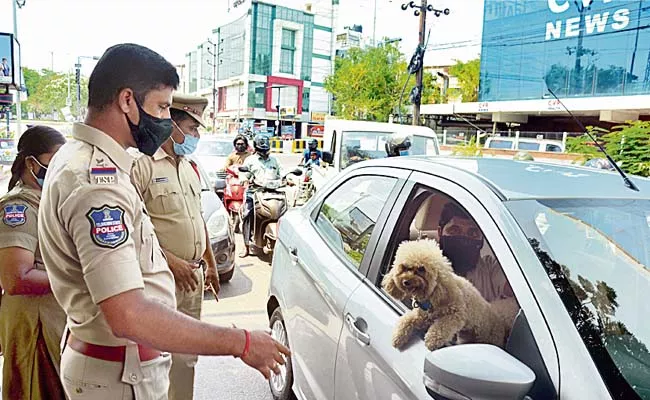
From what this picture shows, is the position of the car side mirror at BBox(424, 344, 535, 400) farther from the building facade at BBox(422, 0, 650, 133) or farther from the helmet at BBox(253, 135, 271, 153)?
the building facade at BBox(422, 0, 650, 133)

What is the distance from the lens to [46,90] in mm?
46812

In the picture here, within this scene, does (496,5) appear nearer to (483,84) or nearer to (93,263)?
(483,84)

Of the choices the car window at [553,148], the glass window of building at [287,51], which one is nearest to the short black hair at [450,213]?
the car window at [553,148]

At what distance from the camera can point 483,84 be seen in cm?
3353

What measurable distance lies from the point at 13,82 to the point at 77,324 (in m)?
10.6

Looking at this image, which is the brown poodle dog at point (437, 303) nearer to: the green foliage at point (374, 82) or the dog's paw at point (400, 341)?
the dog's paw at point (400, 341)

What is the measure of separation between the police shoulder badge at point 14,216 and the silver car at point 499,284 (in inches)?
52.8

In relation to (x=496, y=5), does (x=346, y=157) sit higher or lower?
lower

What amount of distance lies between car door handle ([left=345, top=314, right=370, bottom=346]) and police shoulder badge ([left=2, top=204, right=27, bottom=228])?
1.41 meters

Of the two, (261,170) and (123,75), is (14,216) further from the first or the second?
(261,170)

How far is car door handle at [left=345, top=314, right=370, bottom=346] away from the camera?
1949 mm

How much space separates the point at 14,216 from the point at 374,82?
3468 centimetres

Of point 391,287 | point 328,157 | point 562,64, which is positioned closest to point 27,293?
point 391,287

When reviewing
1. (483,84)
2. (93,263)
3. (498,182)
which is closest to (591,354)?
(498,182)
